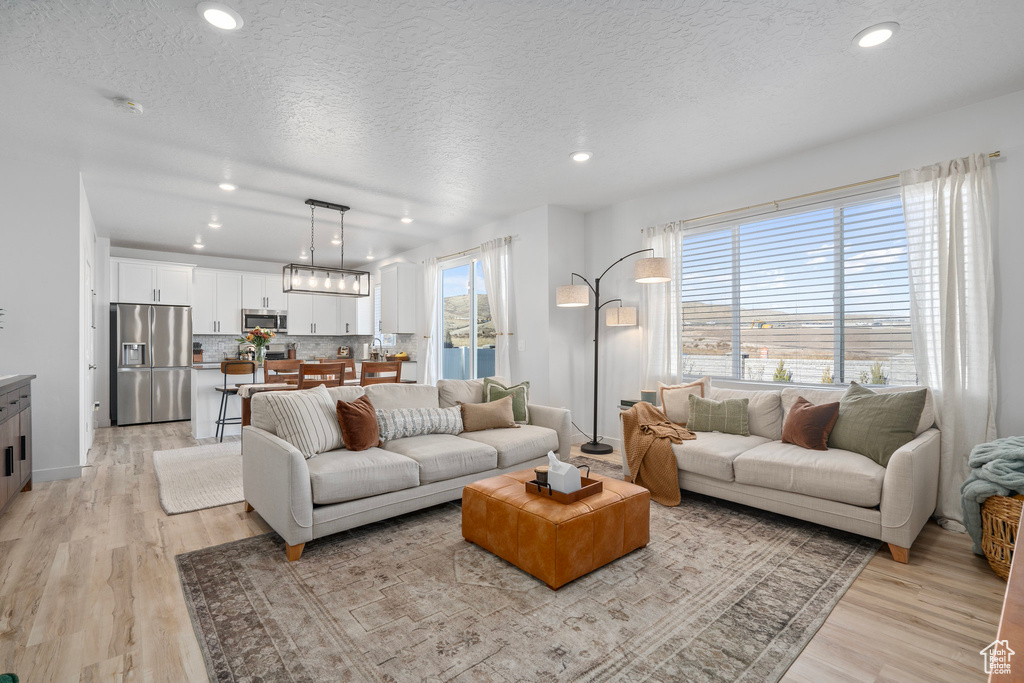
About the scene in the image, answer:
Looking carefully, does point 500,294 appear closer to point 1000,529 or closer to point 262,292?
point 1000,529

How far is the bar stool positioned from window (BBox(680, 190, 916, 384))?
15.5 feet

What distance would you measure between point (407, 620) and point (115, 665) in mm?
1043

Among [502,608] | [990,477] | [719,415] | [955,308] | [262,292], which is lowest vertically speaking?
[502,608]

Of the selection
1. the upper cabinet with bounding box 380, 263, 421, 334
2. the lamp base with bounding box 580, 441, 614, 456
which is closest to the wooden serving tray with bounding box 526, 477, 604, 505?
the lamp base with bounding box 580, 441, 614, 456

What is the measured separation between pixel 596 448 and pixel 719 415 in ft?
4.93

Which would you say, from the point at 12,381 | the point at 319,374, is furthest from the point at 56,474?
the point at 319,374

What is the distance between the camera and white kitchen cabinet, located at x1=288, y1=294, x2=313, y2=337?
854cm

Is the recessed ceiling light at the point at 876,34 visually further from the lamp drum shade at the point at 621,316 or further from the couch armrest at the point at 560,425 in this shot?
the couch armrest at the point at 560,425

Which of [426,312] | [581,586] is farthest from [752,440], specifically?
[426,312]

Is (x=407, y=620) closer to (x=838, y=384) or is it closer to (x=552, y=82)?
(x=552, y=82)

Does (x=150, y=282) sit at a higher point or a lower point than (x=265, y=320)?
higher

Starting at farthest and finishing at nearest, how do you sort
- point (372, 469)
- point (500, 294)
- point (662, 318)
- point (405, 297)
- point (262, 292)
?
1. point (262, 292)
2. point (405, 297)
3. point (500, 294)
4. point (662, 318)
5. point (372, 469)

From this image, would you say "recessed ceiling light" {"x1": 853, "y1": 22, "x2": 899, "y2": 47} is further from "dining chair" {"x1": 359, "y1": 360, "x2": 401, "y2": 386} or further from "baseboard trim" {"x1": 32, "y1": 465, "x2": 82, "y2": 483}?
"baseboard trim" {"x1": 32, "y1": 465, "x2": 82, "y2": 483}

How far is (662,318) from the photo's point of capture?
4.74 meters
